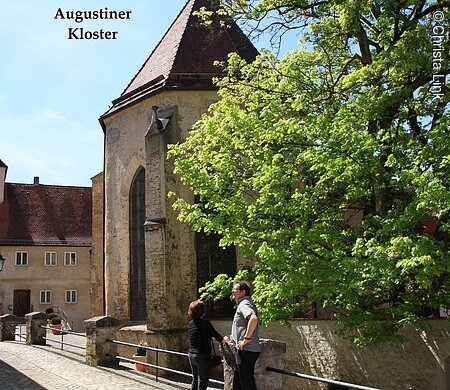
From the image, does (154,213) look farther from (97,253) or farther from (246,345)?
Result: (246,345)

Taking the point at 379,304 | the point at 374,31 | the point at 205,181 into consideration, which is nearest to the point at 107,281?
the point at 205,181

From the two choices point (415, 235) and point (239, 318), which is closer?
point (239, 318)

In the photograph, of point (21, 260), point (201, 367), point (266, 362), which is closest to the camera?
point (266, 362)

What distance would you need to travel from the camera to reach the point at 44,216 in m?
39.6

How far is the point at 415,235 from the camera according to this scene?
899 cm

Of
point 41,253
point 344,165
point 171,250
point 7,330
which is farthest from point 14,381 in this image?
point 41,253

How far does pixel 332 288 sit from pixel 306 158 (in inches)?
89.8

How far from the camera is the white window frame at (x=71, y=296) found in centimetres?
3822

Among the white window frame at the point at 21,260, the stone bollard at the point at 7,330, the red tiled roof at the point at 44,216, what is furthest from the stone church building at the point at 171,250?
the red tiled roof at the point at 44,216

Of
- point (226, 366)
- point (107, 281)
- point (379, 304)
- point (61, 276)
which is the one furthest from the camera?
point (61, 276)

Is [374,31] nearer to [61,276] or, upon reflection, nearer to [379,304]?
[379,304]

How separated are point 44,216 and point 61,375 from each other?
96.2ft

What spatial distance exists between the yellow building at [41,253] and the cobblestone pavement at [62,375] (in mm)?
21462

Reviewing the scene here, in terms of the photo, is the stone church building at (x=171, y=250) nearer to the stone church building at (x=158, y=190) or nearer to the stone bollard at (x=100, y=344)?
the stone church building at (x=158, y=190)
